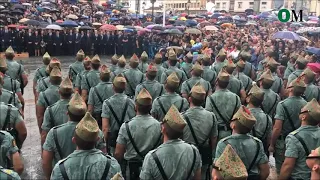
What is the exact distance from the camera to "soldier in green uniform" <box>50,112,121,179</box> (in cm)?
358

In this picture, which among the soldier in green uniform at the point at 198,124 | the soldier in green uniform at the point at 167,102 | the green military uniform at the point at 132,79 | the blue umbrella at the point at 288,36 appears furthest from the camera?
the blue umbrella at the point at 288,36

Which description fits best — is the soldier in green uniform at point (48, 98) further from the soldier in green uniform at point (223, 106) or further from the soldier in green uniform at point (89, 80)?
the soldier in green uniform at point (223, 106)

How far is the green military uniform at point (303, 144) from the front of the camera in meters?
4.32

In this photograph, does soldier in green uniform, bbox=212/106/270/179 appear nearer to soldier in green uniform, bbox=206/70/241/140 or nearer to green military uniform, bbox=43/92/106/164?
green military uniform, bbox=43/92/106/164

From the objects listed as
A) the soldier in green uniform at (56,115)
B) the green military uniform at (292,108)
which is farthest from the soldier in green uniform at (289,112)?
the soldier in green uniform at (56,115)

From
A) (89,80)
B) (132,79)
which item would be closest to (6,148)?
(89,80)

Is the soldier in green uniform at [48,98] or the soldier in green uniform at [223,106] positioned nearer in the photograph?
the soldier in green uniform at [223,106]

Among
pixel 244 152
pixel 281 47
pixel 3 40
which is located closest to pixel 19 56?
pixel 3 40

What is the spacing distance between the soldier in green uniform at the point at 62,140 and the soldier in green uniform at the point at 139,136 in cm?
33

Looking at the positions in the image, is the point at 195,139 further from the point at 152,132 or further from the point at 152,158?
the point at 152,158

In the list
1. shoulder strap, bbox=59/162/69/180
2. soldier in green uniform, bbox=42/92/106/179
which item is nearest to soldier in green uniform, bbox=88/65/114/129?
soldier in green uniform, bbox=42/92/106/179

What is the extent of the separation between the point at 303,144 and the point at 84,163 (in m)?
2.35

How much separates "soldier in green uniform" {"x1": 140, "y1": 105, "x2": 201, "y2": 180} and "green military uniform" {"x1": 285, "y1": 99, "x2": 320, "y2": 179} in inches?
44.6

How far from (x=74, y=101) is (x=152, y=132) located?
3.20ft
